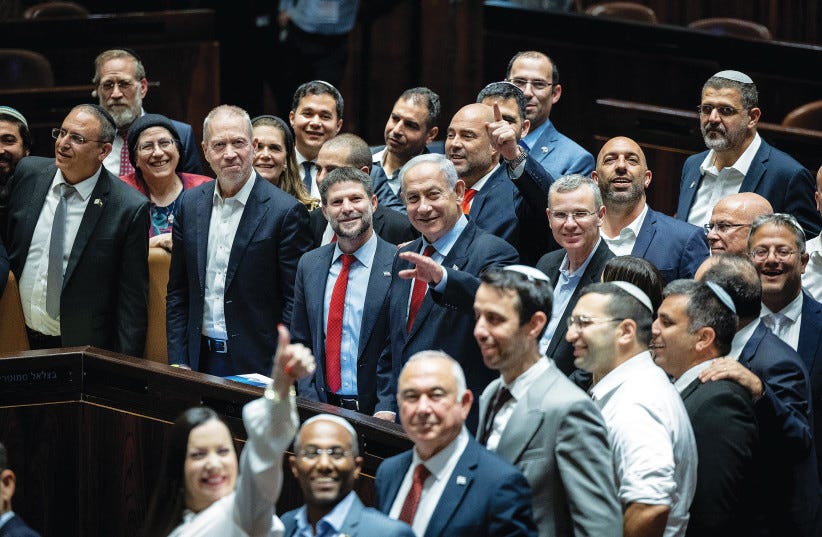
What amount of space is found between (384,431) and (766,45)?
11.5 feet

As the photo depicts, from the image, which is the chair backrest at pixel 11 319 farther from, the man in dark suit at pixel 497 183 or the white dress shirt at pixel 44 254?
the man in dark suit at pixel 497 183

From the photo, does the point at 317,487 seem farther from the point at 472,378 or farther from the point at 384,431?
the point at 472,378

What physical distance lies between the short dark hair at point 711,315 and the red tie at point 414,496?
0.80 metres

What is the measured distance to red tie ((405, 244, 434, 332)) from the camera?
4.28 metres

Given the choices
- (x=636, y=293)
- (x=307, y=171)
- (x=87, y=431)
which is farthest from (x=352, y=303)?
(x=636, y=293)

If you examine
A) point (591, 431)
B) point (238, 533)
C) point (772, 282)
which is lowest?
point (238, 533)

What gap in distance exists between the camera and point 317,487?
10.4ft

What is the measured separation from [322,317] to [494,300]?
1197mm

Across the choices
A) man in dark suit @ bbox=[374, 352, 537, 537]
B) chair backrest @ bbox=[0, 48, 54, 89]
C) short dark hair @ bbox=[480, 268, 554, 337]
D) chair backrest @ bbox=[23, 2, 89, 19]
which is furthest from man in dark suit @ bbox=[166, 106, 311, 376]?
chair backrest @ bbox=[23, 2, 89, 19]

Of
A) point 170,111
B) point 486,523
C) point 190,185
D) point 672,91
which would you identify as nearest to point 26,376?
point 190,185

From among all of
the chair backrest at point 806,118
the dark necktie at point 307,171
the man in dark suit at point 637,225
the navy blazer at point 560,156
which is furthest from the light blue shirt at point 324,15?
the man in dark suit at point 637,225

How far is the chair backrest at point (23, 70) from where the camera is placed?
6.68 meters

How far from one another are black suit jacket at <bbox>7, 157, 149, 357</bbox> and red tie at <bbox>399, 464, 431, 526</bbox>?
187 centimetres

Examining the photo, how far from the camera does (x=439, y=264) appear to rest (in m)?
4.08
